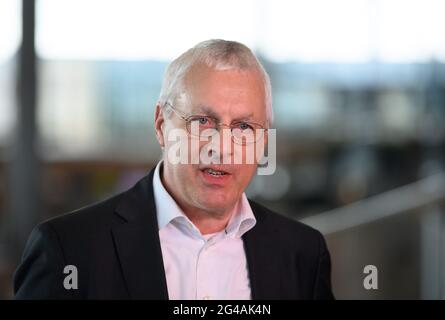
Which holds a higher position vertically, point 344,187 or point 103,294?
point 103,294

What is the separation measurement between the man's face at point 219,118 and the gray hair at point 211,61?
0.01 m

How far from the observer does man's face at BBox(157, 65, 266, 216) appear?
1280mm

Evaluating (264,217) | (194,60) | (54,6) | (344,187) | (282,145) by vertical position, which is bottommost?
(344,187)

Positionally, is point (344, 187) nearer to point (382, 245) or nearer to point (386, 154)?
point (386, 154)

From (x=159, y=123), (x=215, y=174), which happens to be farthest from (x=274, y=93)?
(x=215, y=174)

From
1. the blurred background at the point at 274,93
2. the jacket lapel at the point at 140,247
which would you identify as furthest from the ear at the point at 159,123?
the blurred background at the point at 274,93

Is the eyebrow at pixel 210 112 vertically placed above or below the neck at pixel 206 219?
above

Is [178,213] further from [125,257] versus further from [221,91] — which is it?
[221,91]

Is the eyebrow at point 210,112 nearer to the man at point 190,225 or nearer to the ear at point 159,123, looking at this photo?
the man at point 190,225

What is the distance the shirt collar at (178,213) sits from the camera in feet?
4.49

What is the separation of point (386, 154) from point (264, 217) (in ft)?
14.1

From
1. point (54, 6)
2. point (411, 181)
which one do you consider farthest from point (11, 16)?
point (411, 181)

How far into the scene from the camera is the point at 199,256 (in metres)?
1.36
